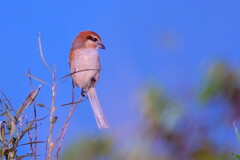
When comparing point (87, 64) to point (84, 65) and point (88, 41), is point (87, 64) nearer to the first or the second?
point (84, 65)

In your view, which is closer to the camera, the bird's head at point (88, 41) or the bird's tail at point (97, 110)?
the bird's tail at point (97, 110)

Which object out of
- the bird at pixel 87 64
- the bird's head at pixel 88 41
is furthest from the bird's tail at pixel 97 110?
the bird's head at pixel 88 41

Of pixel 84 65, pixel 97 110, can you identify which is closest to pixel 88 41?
pixel 84 65

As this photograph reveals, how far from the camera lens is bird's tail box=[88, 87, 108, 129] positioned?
189cm

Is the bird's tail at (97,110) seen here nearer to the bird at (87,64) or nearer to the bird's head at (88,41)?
the bird at (87,64)

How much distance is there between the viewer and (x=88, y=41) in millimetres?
2404

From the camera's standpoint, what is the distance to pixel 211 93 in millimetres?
2547

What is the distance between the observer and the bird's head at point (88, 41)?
2377 mm

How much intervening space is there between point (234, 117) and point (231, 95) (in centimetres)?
38

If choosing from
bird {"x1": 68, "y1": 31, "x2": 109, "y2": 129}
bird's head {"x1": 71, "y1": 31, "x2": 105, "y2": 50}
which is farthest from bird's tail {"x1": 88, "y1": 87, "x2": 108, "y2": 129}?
bird's head {"x1": 71, "y1": 31, "x2": 105, "y2": 50}

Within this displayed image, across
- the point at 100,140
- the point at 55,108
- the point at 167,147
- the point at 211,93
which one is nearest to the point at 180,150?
the point at 167,147

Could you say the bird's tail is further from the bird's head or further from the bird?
the bird's head

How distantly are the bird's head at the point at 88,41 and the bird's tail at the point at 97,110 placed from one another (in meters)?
0.19

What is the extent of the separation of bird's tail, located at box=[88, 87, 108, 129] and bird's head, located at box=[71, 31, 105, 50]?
0.19m
